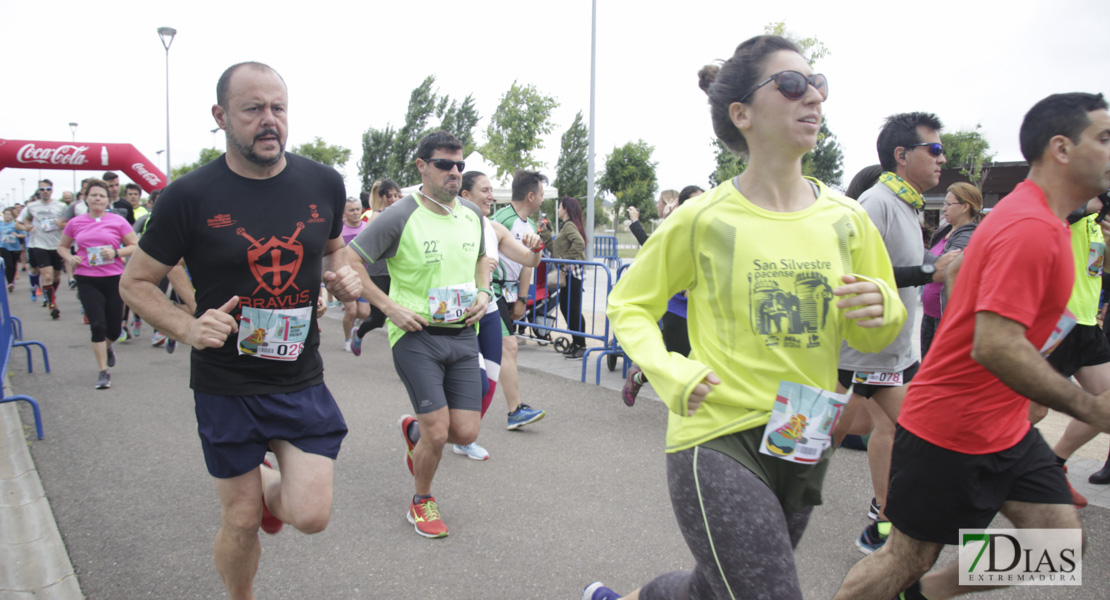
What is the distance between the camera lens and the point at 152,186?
23828 mm

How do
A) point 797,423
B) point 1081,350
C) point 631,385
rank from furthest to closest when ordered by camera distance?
point 1081,350, point 631,385, point 797,423

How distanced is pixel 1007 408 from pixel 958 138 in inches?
1753

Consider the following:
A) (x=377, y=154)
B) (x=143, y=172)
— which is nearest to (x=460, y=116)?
(x=377, y=154)

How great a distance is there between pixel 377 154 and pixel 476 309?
151 ft

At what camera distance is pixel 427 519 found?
12.7 ft

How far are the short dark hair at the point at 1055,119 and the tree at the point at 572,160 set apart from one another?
46.8 meters

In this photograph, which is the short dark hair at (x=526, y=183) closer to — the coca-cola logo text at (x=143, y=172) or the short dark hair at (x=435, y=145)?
the short dark hair at (x=435, y=145)

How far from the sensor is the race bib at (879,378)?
3553 millimetres

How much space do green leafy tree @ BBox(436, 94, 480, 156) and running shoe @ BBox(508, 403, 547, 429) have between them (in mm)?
42036

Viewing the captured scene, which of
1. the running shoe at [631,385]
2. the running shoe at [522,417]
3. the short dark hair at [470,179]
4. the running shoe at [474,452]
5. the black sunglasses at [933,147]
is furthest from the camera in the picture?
the short dark hair at [470,179]

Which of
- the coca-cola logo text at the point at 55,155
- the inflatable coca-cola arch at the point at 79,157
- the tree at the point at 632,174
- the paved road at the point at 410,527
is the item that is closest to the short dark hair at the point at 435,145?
the paved road at the point at 410,527

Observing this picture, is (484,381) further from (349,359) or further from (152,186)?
(152,186)

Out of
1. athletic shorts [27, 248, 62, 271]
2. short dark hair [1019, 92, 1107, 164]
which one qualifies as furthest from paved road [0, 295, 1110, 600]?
athletic shorts [27, 248, 62, 271]

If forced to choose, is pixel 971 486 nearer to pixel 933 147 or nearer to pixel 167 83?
pixel 933 147
